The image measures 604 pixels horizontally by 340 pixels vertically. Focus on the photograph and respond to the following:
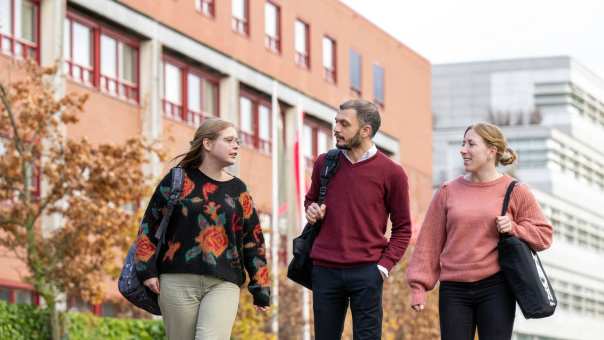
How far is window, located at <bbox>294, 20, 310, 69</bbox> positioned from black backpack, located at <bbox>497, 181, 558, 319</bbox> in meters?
45.4

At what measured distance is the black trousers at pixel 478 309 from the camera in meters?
11.6

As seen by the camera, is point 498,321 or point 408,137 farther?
point 408,137

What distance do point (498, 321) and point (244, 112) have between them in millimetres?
41715

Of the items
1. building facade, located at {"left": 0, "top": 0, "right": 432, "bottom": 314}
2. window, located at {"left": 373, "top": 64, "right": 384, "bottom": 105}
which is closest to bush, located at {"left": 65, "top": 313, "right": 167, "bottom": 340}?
building facade, located at {"left": 0, "top": 0, "right": 432, "bottom": 314}

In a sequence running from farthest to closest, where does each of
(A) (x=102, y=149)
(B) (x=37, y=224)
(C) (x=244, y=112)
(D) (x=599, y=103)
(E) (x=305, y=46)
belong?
(D) (x=599, y=103) < (E) (x=305, y=46) < (C) (x=244, y=112) < (B) (x=37, y=224) < (A) (x=102, y=149)

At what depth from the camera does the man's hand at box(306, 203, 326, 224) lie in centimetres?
1171

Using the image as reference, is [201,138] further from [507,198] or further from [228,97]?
[228,97]

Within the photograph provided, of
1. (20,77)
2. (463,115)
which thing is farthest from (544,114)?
(20,77)

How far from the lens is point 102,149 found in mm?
29344

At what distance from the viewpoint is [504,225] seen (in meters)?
11.6

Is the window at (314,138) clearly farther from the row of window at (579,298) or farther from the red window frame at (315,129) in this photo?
the row of window at (579,298)

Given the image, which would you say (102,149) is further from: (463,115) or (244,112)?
(463,115)

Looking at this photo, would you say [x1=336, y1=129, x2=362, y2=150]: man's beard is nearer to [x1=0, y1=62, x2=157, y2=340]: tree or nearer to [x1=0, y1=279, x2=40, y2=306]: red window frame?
[x1=0, y1=62, x2=157, y2=340]: tree

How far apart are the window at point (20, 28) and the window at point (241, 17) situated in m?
12.7
